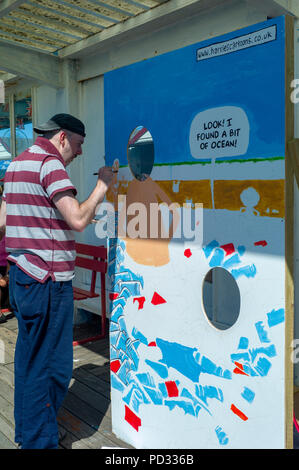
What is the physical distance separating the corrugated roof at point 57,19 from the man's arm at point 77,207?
2.19 meters

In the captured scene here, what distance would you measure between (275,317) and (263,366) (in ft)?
0.67

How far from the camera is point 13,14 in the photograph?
433 cm

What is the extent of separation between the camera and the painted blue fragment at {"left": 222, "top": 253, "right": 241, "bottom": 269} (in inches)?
74.6

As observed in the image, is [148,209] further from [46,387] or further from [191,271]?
[46,387]

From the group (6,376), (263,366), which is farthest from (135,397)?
(6,376)

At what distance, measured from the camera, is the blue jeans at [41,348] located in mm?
2354

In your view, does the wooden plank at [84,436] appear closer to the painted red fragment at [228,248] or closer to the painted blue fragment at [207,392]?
the painted blue fragment at [207,392]

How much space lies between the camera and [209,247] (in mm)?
2018

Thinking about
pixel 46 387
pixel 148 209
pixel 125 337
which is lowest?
pixel 46 387

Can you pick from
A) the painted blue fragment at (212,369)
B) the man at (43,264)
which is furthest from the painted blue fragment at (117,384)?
the painted blue fragment at (212,369)

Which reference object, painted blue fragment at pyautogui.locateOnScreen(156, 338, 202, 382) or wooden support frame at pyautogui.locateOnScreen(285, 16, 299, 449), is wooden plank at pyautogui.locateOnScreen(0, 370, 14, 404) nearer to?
painted blue fragment at pyautogui.locateOnScreen(156, 338, 202, 382)

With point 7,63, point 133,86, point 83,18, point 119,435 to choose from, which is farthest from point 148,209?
point 7,63

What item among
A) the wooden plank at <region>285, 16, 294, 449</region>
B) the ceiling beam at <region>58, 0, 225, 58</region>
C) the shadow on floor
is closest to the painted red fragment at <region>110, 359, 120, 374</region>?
the shadow on floor

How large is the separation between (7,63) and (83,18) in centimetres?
98
